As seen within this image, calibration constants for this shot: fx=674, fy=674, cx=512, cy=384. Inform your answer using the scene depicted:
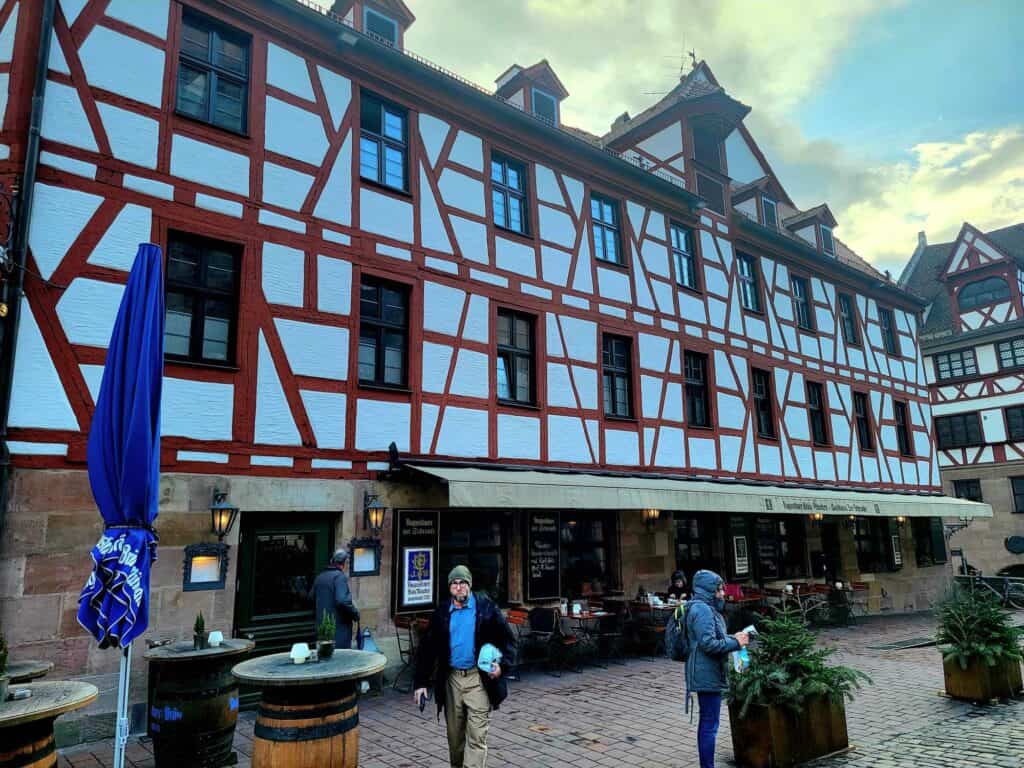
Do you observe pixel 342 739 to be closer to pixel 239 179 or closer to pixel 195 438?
pixel 195 438

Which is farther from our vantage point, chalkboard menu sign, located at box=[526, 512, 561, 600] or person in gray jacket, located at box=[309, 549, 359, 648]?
chalkboard menu sign, located at box=[526, 512, 561, 600]

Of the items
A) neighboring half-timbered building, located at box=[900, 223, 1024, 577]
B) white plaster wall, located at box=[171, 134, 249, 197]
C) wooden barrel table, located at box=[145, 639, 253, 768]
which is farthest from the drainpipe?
neighboring half-timbered building, located at box=[900, 223, 1024, 577]

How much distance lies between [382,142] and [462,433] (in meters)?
4.46

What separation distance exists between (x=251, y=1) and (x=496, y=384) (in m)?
6.12

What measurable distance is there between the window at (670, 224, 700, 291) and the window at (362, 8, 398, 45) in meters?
6.72

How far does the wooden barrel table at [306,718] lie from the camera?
4246 millimetres

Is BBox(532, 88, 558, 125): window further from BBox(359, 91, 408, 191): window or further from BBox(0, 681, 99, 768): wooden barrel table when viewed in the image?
BBox(0, 681, 99, 768): wooden barrel table

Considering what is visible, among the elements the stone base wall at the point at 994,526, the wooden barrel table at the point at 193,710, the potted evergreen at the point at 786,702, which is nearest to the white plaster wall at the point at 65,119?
the wooden barrel table at the point at 193,710

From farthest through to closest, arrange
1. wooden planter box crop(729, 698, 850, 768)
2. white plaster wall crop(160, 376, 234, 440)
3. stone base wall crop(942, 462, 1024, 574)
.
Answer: stone base wall crop(942, 462, 1024, 574), white plaster wall crop(160, 376, 234, 440), wooden planter box crop(729, 698, 850, 768)

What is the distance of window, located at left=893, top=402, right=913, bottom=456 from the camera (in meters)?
19.5

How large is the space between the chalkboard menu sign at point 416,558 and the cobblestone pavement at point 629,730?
1249 mm

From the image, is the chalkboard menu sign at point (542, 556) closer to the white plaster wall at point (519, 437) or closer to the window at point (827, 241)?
the white plaster wall at point (519, 437)

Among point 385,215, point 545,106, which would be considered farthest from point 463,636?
point 545,106

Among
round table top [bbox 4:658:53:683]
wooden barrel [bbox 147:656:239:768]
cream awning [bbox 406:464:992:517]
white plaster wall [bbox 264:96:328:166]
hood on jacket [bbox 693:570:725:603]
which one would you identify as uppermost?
white plaster wall [bbox 264:96:328:166]
